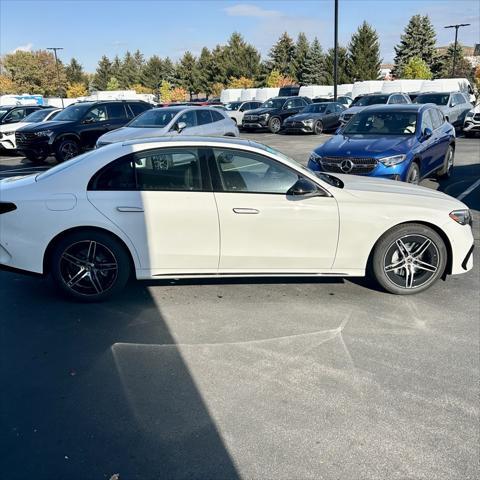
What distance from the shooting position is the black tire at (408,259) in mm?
4676

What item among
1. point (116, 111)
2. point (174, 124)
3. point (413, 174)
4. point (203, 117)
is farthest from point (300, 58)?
point (413, 174)

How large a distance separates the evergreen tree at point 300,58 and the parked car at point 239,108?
146 feet

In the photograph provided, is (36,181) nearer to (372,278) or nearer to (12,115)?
(372,278)

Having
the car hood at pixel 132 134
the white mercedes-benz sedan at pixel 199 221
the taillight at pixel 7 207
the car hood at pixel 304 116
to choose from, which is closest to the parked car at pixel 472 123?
the car hood at pixel 304 116

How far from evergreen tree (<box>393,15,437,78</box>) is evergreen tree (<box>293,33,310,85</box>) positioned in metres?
13.7

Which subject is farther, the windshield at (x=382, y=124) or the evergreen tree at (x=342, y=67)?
the evergreen tree at (x=342, y=67)

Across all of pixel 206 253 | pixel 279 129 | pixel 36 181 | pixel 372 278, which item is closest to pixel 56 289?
pixel 36 181

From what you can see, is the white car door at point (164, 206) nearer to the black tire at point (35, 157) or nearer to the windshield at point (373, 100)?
the black tire at point (35, 157)

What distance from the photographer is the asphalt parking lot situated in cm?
265

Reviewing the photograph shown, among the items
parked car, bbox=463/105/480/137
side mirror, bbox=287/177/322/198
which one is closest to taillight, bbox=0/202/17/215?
side mirror, bbox=287/177/322/198

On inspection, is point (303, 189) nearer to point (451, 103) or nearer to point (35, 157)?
point (35, 157)

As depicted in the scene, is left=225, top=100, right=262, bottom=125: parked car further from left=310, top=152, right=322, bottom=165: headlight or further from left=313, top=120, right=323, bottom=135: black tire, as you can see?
left=310, top=152, right=322, bottom=165: headlight

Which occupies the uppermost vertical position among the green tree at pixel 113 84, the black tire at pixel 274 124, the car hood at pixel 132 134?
the green tree at pixel 113 84

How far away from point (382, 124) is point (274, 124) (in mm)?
17358
